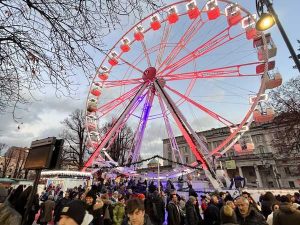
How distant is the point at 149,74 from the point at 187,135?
5.94 m

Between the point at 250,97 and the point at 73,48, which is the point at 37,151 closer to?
the point at 73,48

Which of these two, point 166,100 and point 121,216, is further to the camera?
point 166,100

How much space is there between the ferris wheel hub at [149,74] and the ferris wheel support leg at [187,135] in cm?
56

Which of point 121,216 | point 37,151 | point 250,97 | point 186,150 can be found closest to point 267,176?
point 186,150

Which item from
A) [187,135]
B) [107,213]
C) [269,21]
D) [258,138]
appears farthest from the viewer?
[258,138]

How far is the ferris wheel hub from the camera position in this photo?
57.7 feet

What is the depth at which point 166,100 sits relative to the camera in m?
16.5

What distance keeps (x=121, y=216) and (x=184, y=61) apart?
1279 centimetres

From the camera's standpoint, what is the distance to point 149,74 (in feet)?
58.2

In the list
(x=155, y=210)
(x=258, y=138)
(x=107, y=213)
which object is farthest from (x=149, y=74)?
(x=258, y=138)

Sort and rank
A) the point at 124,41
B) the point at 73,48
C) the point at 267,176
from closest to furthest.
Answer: the point at 73,48, the point at 124,41, the point at 267,176

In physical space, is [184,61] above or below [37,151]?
above

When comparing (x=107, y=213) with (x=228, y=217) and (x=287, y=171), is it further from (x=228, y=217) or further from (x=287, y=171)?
(x=287, y=171)

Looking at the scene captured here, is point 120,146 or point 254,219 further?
point 120,146
